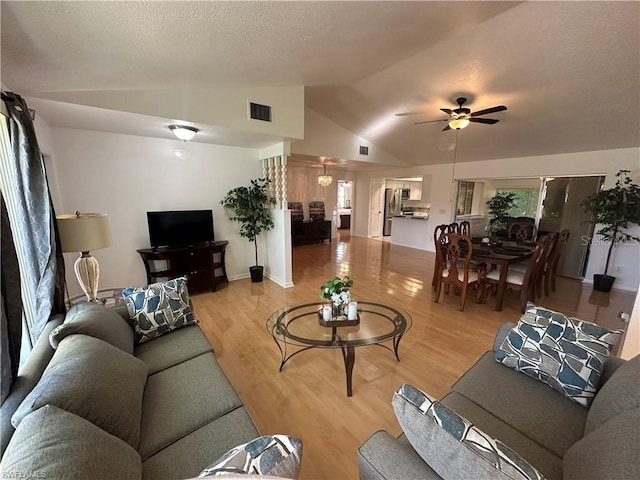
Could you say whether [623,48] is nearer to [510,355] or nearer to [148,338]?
[510,355]

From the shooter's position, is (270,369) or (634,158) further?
(634,158)

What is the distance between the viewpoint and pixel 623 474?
71 centimetres

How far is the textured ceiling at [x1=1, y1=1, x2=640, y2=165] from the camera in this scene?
1.72 meters

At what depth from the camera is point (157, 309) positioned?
2012 millimetres

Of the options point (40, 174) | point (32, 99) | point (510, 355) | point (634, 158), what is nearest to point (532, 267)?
point (510, 355)

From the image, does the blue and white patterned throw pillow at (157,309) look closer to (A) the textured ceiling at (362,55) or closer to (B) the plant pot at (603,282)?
(A) the textured ceiling at (362,55)

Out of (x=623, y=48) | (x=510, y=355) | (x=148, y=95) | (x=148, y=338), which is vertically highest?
(x=623, y=48)

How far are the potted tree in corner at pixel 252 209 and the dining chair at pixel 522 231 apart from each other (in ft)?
15.4

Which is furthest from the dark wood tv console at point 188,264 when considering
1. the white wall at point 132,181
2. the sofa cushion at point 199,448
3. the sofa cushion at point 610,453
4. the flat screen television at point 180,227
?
the sofa cushion at point 610,453

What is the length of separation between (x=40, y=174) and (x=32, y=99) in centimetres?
100

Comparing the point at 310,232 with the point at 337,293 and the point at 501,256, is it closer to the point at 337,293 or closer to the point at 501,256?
the point at 501,256

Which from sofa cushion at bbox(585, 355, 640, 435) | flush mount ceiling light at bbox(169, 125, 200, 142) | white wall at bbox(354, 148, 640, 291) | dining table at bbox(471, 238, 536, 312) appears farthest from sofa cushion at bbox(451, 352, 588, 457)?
white wall at bbox(354, 148, 640, 291)

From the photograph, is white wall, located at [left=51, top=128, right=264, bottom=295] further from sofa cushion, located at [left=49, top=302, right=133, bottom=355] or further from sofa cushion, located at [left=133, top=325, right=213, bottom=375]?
sofa cushion, located at [left=133, top=325, right=213, bottom=375]

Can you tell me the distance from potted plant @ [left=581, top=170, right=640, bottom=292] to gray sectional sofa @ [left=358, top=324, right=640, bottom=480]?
12.9ft
